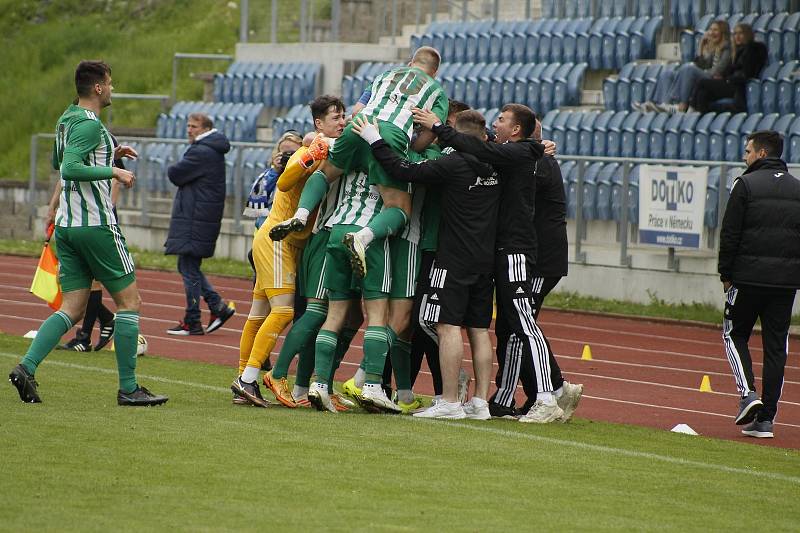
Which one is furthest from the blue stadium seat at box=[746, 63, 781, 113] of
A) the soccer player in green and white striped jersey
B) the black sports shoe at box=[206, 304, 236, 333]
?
the soccer player in green and white striped jersey

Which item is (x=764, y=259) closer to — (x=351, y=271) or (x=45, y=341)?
(x=351, y=271)

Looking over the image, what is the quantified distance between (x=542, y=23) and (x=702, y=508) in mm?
20514

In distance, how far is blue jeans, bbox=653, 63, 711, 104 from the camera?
2162 centimetres

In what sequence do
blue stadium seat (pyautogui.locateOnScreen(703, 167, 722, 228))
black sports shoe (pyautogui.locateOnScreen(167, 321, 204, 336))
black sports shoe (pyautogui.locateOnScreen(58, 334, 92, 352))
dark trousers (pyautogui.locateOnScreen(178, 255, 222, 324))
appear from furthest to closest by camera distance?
blue stadium seat (pyautogui.locateOnScreen(703, 167, 722, 228)) < black sports shoe (pyautogui.locateOnScreen(167, 321, 204, 336)) < dark trousers (pyautogui.locateOnScreen(178, 255, 222, 324)) < black sports shoe (pyautogui.locateOnScreen(58, 334, 92, 352))

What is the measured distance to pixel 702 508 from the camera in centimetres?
671

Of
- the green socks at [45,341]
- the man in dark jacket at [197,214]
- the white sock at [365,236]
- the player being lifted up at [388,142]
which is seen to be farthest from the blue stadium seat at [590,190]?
the green socks at [45,341]

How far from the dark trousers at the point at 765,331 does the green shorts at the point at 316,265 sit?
2.78 metres

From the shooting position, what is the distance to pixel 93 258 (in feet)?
29.1

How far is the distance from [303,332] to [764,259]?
3.11 meters

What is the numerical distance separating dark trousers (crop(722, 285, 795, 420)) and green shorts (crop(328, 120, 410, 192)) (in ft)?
8.05

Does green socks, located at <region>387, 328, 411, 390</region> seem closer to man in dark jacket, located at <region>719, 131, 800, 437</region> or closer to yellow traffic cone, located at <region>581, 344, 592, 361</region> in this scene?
man in dark jacket, located at <region>719, 131, 800, 437</region>

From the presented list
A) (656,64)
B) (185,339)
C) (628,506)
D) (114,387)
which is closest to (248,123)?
(656,64)

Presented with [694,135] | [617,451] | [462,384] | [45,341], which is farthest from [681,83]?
[45,341]

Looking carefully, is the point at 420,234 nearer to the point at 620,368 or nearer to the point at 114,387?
the point at 114,387
